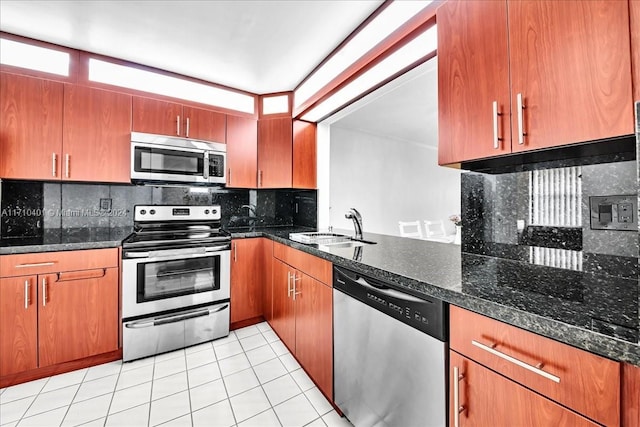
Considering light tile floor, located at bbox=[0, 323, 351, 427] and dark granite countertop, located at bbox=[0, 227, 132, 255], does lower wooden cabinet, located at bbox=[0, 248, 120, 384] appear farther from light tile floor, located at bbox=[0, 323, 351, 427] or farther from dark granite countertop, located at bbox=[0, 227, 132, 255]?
light tile floor, located at bbox=[0, 323, 351, 427]

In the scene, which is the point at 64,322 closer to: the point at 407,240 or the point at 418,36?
the point at 407,240

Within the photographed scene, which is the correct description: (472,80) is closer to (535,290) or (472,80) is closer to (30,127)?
(535,290)

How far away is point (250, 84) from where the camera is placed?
9.17 ft

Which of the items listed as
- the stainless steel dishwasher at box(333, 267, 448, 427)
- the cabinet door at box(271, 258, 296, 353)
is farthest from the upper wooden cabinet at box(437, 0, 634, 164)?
the cabinet door at box(271, 258, 296, 353)

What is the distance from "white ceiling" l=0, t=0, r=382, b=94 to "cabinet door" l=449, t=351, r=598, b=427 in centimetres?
195

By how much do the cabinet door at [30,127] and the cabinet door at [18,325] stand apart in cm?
80

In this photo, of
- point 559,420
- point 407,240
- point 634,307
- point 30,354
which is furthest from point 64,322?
point 634,307

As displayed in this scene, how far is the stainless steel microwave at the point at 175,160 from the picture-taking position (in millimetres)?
2268

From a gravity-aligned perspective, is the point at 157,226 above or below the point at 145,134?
below

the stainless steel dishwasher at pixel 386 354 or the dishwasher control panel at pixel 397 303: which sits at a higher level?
the dishwasher control panel at pixel 397 303

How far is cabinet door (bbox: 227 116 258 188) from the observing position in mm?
2768

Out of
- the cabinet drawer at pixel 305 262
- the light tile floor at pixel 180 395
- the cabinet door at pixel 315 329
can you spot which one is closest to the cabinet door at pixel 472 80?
the cabinet drawer at pixel 305 262

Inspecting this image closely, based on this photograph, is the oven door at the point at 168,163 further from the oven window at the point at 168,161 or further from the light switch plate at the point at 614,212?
the light switch plate at the point at 614,212

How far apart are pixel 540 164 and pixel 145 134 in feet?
8.78
